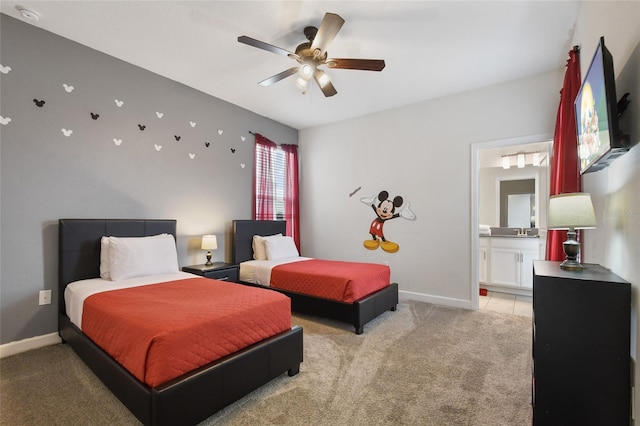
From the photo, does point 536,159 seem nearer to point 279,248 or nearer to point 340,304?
point 340,304

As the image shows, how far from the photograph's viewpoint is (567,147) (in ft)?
8.43

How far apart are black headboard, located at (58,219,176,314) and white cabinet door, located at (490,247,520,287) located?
4.95 metres

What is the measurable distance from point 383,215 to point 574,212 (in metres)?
2.90

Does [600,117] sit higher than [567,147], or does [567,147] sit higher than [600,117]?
[567,147]

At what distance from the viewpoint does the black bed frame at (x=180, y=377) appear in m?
1.48

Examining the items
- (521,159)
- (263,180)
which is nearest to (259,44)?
(263,180)

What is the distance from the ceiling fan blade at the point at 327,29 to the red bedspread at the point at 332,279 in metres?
2.16

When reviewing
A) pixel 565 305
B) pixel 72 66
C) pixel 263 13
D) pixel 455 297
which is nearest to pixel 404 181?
pixel 455 297

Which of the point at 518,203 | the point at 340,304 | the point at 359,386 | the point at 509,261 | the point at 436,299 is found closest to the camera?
the point at 359,386

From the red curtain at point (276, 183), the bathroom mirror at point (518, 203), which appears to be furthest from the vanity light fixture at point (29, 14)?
the bathroom mirror at point (518, 203)

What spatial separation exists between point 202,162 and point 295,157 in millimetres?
1819

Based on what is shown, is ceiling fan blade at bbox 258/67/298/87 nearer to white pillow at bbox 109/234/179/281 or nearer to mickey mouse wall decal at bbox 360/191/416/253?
white pillow at bbox 109/234/179/281

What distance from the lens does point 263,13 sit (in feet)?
7.96

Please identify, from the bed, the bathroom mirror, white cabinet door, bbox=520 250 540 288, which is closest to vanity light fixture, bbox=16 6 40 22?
the bed
